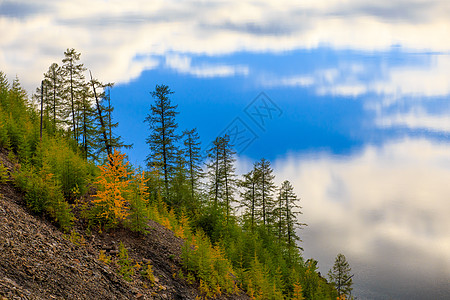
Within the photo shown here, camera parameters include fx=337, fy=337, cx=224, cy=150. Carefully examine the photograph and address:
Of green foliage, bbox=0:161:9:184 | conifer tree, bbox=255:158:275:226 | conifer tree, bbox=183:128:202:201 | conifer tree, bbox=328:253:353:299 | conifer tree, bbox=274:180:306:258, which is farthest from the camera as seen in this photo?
conifer tree, bbox=274:180:306:258

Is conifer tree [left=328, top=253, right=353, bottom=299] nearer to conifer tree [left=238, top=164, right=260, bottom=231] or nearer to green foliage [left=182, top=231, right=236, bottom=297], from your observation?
conifer tree [left=238, top=164, right=260, bottom=231]

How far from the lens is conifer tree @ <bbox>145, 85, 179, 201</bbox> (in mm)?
35031

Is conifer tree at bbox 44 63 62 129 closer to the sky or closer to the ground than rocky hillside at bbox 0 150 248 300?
closer to the sky

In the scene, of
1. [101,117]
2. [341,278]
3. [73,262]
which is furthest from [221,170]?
[73,262]

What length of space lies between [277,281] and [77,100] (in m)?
25.3

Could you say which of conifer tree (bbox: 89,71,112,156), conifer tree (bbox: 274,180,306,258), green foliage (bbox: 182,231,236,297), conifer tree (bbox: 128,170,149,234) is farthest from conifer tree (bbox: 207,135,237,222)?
conifer tree (bbox: 128,170,149,234)

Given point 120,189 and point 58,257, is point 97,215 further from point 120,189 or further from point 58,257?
point 58,257

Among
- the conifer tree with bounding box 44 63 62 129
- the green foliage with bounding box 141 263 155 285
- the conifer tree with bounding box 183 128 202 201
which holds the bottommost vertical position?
the green foliage with bounding box 141 263 155 285

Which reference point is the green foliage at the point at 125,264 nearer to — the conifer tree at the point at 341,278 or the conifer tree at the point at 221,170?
the conifer tree at the point at 221,170

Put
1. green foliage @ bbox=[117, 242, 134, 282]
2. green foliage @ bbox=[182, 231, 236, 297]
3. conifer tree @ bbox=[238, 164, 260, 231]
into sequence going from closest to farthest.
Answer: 1. green foliage @ bbox=[117, 242, 134, 282]
2. green foliage @ bbox=[182, 231, 236, 297]
3. conifer tree @ bbox=[238, 164, 260, 231]

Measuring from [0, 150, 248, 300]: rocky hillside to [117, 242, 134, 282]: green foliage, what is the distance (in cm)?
14

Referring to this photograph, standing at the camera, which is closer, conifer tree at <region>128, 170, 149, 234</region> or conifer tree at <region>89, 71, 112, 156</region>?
conifer tree at <region>128, 170, 149, 234</region>

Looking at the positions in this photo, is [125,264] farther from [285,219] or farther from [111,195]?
[285,219]

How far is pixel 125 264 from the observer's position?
13445 millimetres
